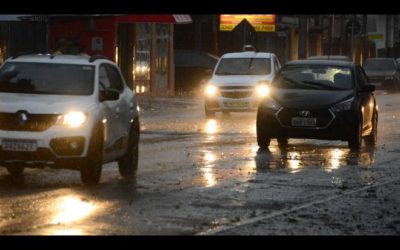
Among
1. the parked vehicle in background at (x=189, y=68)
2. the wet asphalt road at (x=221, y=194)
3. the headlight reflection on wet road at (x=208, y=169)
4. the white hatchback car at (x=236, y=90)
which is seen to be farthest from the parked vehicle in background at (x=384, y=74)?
the headlight reflection on wet road at (x=208, y=169)

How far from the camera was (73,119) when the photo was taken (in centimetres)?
1540

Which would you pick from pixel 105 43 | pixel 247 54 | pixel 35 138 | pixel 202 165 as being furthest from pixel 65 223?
pixel 105 43

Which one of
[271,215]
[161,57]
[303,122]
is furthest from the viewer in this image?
[161,57]

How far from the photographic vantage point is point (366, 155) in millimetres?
21219

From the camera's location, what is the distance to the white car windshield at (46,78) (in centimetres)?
1608

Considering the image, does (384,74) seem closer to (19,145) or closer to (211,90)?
(211,90)

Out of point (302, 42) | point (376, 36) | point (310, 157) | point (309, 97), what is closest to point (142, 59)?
point (309, 97)

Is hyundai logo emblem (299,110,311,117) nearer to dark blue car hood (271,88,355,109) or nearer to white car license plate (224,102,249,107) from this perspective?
dark blue car hood (271,88,355,109)

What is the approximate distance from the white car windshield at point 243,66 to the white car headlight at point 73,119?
59.6 feet

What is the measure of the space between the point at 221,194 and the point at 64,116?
2176mm

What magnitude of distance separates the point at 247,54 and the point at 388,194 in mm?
19088

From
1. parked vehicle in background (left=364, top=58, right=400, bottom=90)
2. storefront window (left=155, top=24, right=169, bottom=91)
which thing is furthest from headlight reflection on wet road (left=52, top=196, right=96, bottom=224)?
parked vehicle in background (left=364, top=58, right=400, bottom=90)

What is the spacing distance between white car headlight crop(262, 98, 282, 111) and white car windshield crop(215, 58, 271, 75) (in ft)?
37.0
